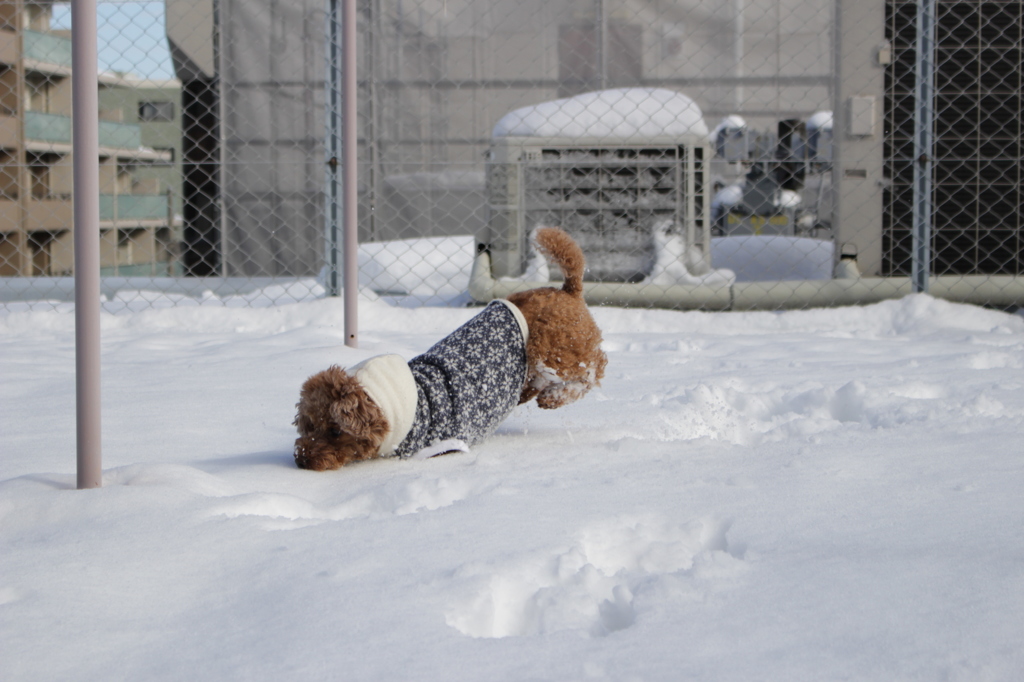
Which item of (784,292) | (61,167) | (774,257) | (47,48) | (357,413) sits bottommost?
(357,413)

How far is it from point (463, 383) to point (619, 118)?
204 cm

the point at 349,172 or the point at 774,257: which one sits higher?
the point at 349,172

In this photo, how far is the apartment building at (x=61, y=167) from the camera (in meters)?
3.61

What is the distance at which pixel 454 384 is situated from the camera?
1.26m

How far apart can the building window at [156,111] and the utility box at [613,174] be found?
1.76 m

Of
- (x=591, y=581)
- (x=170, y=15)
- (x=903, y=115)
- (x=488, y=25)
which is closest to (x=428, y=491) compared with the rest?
(x=591, y=581)

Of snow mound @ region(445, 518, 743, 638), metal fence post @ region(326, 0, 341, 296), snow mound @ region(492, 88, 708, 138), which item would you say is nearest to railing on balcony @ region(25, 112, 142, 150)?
metal fence post @ region(326, 0, 341, 296)

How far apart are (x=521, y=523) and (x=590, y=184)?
7.50ft

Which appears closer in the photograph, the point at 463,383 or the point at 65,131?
the point at 463,383

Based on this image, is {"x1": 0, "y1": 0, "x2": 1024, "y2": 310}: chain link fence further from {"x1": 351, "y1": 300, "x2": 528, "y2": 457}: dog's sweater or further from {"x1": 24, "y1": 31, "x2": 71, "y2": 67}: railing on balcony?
{"x1": 351, "y1": 300, "x2": 528, "y2": 457}: dog's sweater

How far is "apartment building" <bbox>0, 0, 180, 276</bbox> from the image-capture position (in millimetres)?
3609

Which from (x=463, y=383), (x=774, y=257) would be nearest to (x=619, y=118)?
(x=774, y=257)

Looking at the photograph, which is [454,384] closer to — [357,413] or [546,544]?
[357,413]

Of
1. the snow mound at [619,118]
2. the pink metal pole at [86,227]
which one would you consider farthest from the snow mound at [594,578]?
the snow mound at [619,118]
